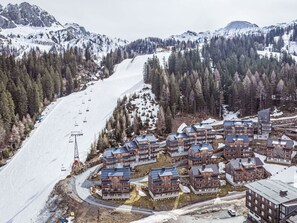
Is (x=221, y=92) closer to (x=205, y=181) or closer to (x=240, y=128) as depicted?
(x=240, y=128)

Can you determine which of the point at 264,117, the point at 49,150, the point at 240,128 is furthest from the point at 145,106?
the point at 264,117

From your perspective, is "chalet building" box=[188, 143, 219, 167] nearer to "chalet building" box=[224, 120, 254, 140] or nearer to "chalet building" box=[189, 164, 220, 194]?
"chalet building" box=[189, 164, 220, 194]

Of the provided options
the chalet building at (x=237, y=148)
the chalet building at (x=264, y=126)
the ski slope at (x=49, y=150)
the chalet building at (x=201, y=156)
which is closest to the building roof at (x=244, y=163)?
the chalet building at (x=201, y=156)

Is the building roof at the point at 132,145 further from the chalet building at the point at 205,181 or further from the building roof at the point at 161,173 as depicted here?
the chalet building at the point at 205,181

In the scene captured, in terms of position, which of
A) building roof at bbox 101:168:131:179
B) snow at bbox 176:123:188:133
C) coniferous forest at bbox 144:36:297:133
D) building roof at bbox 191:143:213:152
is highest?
coniferous forest at bbox 144:36:297:133

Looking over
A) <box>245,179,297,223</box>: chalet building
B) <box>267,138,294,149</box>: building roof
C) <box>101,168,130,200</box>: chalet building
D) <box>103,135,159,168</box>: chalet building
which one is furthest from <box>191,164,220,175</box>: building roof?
<box>267,138,294,149</box>: building roof

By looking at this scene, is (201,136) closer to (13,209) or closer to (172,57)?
(13,209)
